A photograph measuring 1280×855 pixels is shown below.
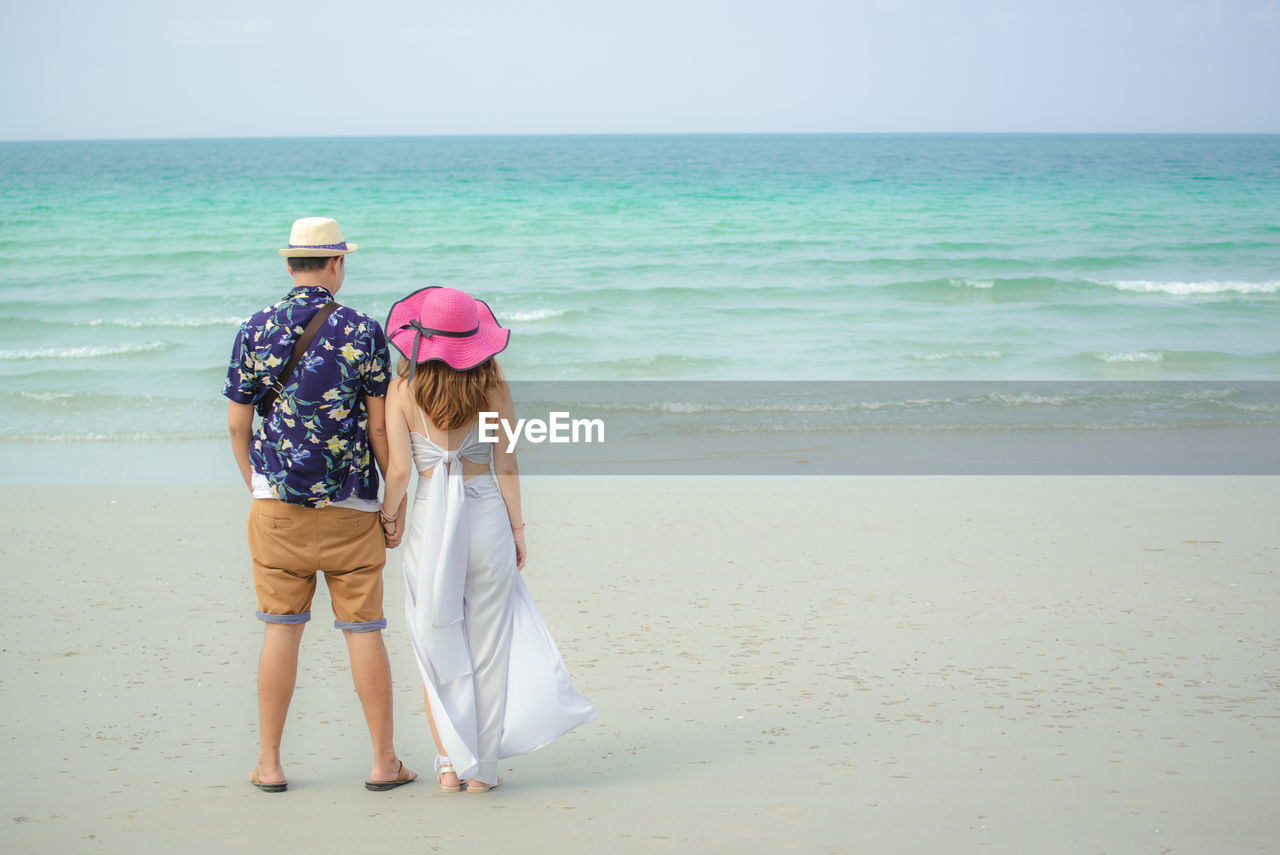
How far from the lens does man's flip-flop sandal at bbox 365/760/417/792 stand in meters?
3.34

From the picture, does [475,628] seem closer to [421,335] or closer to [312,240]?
[421,335]

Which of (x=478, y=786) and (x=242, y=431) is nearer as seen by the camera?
(x=242, y=431)

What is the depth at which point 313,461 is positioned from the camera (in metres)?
3.06

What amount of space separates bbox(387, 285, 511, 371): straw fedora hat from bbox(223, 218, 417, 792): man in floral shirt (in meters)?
0.08

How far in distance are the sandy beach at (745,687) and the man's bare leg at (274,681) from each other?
16cm

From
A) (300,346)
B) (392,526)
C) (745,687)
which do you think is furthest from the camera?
(745,687)

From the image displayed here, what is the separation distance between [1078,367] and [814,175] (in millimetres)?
37782

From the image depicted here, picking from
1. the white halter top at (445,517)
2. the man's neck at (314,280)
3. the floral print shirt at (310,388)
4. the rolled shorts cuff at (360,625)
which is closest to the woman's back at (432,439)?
the white halter top at (445,517)

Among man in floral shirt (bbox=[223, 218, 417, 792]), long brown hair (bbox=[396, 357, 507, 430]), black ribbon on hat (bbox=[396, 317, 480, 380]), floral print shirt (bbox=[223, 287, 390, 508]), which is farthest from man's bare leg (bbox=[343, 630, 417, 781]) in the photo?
black ribbon on hat (bbox=[396, 317, 480, 380])

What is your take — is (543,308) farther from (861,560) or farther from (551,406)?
(861,560)

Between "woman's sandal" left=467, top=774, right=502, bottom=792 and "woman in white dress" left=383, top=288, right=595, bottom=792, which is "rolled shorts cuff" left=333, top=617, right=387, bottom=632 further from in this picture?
"woman's sandal" left=467, top=774, right=502, bottom=792

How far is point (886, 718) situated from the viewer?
391 centimetres

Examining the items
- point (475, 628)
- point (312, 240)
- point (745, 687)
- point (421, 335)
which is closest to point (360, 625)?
point (475, 628)

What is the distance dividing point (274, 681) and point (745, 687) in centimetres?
179
